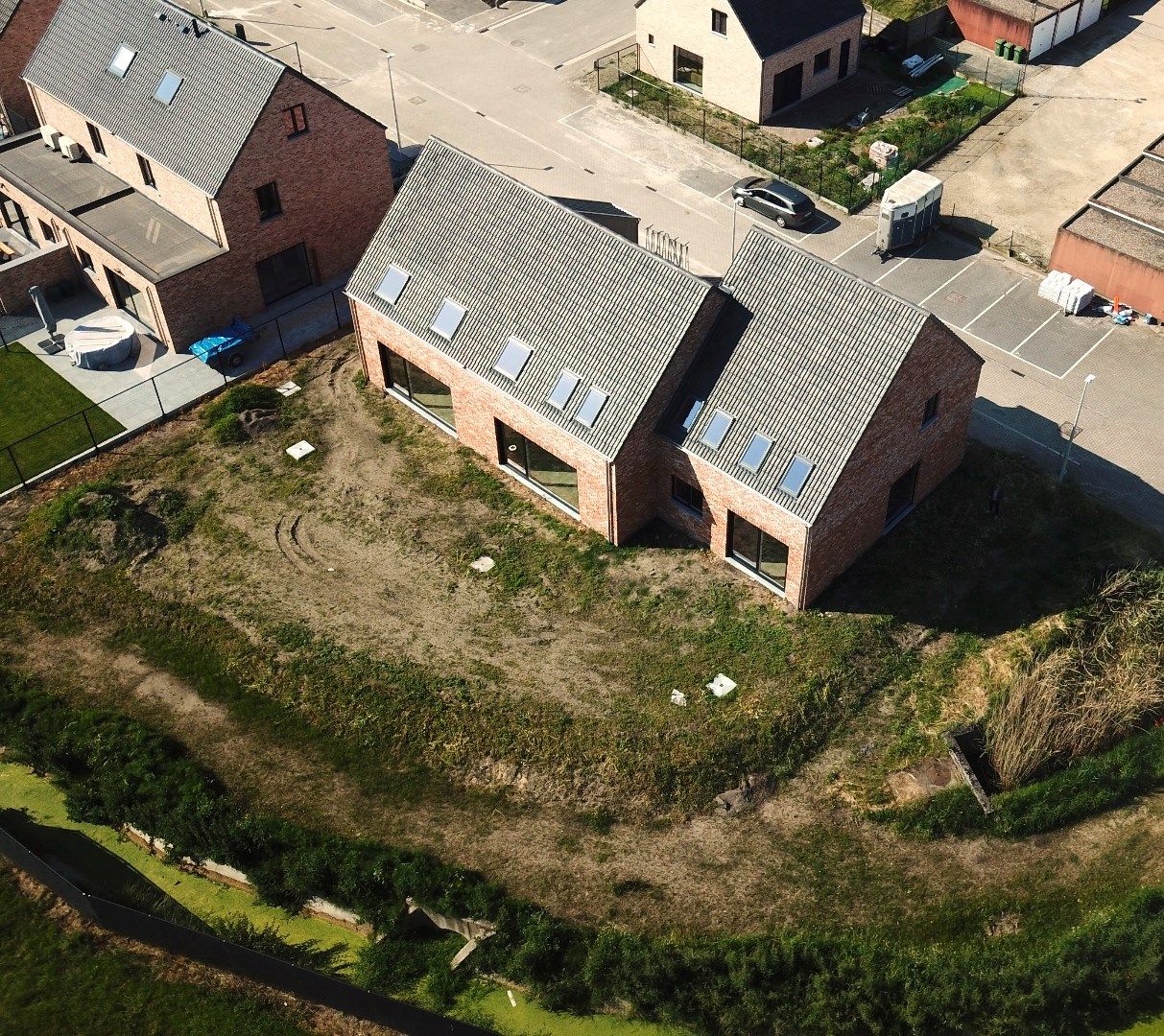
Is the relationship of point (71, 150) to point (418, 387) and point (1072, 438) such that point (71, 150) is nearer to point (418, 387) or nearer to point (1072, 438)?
point (418, 387)

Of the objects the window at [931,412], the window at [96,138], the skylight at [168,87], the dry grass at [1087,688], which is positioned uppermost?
the skylight at [168,87]

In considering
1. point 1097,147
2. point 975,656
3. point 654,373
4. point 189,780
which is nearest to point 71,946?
point 189,780

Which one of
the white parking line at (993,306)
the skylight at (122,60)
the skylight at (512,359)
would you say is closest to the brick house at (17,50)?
the skylight at (122,60)

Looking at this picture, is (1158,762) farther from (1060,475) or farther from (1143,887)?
(1060,475)

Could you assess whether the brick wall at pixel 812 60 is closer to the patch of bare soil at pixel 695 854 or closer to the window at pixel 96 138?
the window at pixel 96 138

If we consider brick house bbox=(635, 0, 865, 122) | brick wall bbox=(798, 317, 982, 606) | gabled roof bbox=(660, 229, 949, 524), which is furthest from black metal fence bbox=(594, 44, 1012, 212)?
gabled roof bbox=(660, 229, 949, 524)

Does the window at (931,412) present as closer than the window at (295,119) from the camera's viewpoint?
Yes
